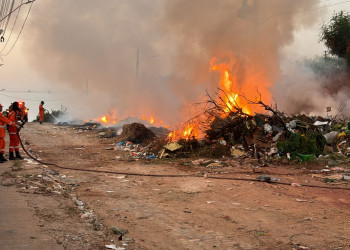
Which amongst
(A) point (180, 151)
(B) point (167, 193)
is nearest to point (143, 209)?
(B) point (167, 193)

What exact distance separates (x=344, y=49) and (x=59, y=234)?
18279mm

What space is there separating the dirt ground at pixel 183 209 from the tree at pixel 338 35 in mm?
12308

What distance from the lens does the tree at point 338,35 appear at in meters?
17.6

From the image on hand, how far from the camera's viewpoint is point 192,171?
8016mm

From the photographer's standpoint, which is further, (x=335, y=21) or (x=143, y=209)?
(x=335, y=21)

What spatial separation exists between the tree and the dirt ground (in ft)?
40.4

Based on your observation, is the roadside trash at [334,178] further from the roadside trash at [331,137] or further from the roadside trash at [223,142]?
the roadside trash at [223,142]

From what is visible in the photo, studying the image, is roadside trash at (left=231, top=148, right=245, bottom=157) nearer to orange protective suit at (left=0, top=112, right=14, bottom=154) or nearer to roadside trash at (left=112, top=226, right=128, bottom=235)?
orange protective suit at (left=0, top=112, right=14, bottom=154)

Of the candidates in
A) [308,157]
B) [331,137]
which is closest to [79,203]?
[308,157]

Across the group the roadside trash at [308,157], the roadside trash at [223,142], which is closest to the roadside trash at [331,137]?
the roadside trash at [308,157]

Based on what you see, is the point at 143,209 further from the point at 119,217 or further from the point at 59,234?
the point at 59,234

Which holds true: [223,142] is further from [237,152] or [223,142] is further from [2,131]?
[2,131]

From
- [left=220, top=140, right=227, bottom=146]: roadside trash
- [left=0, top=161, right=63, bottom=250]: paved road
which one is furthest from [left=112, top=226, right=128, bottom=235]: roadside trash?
[left=220, top=140, right=227, bottom=146]: roadside trash

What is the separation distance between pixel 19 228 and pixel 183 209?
7.19 feet
